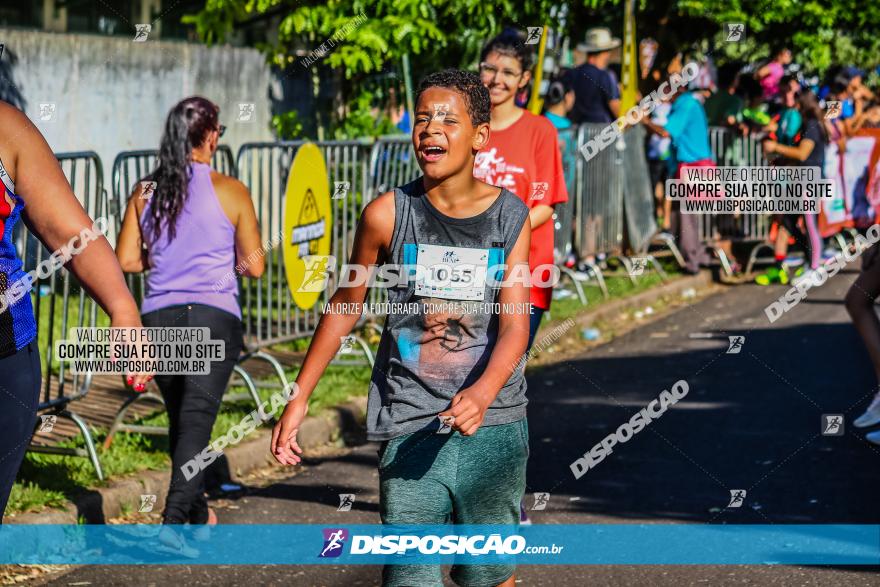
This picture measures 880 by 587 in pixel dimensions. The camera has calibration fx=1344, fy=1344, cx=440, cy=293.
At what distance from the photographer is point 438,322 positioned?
149 inches

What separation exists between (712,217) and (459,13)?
4432 millimetres

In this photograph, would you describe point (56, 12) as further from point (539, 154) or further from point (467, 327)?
point (467, 327)

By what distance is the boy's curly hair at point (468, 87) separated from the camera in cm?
388

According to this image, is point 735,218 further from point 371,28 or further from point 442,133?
point 442,133

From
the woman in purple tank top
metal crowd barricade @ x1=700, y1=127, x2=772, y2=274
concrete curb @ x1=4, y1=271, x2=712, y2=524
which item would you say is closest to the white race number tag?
the woman in purple tank top

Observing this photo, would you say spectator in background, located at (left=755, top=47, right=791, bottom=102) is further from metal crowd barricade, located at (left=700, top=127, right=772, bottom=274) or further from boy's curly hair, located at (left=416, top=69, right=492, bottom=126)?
boy's curly hair, located at (left=416, top=69, right=492, bottom=126)

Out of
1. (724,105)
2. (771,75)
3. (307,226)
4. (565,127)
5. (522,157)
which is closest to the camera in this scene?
(522,157)

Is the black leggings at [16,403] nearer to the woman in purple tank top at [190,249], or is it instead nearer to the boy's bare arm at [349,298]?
the boy's bare arm at [349,298]

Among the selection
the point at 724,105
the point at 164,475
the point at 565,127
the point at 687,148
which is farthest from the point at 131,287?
the point at 724,105

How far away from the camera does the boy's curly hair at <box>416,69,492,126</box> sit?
153 inches

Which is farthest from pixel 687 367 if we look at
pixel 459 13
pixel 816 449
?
pixel 459 13

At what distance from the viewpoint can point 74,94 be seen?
1228cm

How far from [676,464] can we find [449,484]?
3697 mm

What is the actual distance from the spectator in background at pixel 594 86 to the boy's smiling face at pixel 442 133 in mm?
10763
